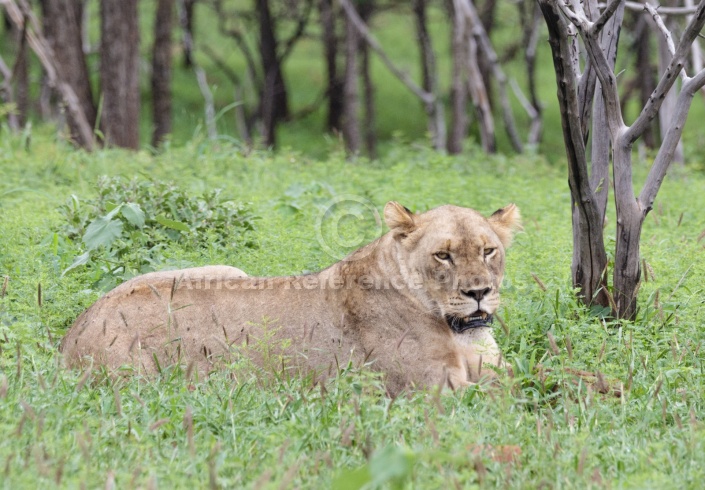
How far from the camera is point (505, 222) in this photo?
4.89 metres

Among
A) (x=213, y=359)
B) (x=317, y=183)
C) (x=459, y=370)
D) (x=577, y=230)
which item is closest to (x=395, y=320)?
(x=459, y=370)

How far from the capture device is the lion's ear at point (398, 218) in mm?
4660

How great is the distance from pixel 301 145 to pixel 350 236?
730 inches

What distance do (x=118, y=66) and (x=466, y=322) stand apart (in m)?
9.22

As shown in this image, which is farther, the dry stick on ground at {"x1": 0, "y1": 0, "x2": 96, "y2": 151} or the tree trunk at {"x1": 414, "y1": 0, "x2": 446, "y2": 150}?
the tree trunk at {"x1": 414, "y1": 0, "x2": 446, "y2": 150}

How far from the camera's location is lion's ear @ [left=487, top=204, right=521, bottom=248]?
4836 mm

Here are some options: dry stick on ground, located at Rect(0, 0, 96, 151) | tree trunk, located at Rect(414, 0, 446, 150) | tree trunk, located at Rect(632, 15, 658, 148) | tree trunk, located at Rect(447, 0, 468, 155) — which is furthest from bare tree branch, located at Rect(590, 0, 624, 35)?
tree trunk, located at Rect(414, 0, 446, 150)

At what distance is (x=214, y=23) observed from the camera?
34.2 meters

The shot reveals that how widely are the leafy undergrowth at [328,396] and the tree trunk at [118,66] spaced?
4.98 m

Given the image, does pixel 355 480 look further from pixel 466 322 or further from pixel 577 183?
pixel 577 183

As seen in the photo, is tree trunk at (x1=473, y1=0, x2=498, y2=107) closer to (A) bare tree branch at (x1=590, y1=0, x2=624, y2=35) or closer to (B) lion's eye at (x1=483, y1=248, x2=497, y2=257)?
(A) bare tree branch at (x1=590, y1=0, x2=624, y2=35)

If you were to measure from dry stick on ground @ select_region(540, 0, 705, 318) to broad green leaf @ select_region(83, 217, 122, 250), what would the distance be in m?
2.88

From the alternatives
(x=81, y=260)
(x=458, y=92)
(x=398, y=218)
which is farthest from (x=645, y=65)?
(x=398, y=218)

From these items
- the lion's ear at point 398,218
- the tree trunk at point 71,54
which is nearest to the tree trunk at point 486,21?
the tree trunk at point 71,54
